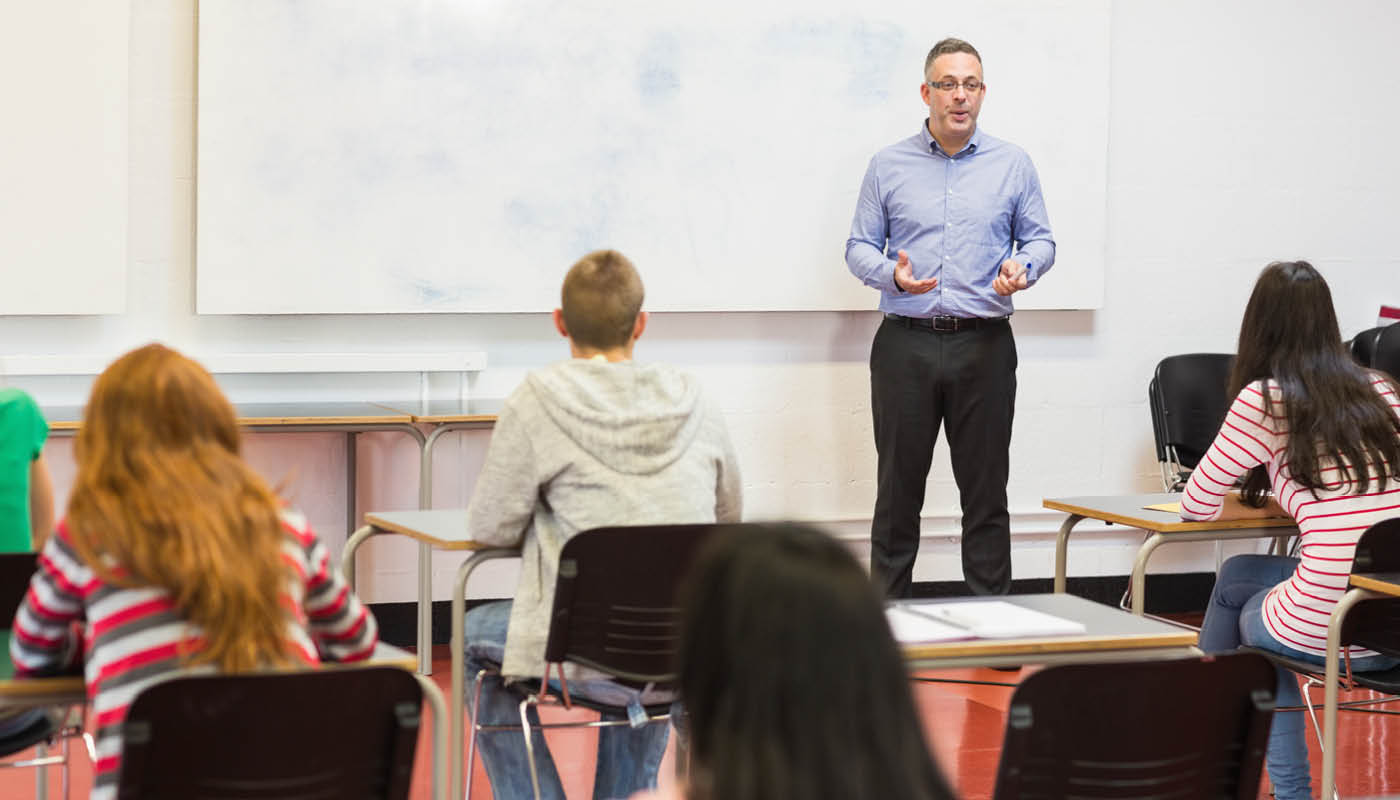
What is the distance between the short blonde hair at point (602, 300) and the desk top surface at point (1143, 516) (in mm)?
1239

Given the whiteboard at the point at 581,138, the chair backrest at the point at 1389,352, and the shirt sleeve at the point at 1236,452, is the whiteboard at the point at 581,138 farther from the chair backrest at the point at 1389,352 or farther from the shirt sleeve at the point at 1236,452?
the shirt sleeve at the point at 1236,452

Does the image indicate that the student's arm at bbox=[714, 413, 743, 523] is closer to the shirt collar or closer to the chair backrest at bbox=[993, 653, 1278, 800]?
the chair backrest at bbox=[993, 653, 1278, 800]

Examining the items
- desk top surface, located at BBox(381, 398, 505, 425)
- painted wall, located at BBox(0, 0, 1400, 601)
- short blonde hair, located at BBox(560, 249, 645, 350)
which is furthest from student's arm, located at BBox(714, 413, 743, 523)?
painted wall, located at BBox(0, 0, 1400, 601)

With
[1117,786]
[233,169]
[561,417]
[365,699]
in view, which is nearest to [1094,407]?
[233,169]

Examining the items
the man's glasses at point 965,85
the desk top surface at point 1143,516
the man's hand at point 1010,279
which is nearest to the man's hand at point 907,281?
the man's hand at point 1010,279

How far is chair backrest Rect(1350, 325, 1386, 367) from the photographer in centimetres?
550

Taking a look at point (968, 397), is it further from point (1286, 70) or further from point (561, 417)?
point (561, 417)

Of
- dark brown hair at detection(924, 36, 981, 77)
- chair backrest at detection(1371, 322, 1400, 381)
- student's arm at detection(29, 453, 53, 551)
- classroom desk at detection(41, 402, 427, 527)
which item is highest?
dark brown hair at detection(924, 36, 981, 77)

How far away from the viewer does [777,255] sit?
522 centimetres

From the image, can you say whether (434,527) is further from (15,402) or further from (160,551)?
(160,551)

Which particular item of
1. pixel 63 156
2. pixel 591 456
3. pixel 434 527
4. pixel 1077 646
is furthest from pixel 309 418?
pixel 1077 646

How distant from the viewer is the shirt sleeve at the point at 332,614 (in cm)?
204

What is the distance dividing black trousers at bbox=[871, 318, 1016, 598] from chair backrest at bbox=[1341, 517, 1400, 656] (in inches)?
74.1

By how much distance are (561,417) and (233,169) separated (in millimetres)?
2388
